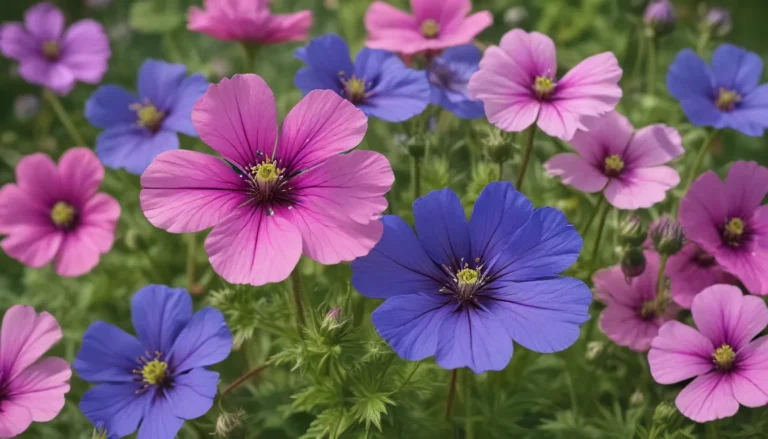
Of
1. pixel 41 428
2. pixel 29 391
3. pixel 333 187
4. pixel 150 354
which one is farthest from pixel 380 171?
pixel 41 428

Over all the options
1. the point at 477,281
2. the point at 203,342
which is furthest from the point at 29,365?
the point at 477,281

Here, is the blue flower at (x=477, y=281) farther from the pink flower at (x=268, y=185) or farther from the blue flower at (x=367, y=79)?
the blue flower at (x=367, y=79)

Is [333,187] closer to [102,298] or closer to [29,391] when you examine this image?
[29,391]

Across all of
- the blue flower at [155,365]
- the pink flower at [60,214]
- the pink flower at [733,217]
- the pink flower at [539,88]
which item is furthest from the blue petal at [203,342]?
the pink flower at [733,217]

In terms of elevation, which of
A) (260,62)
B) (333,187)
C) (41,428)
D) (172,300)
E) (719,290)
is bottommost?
(41,428)

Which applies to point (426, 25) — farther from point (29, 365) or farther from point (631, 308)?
point (29, 365)

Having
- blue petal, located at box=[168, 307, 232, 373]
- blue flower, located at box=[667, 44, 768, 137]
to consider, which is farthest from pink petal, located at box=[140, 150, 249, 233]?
blue flower, located at box=[667, 44, 768, 137]

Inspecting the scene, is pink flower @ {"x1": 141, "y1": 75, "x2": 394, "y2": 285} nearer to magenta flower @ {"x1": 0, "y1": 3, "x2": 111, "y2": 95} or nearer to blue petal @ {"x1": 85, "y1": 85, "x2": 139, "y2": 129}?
blue petal @ {"x1": 85, "y1": 85, "x2": 139, "y2": 129}
